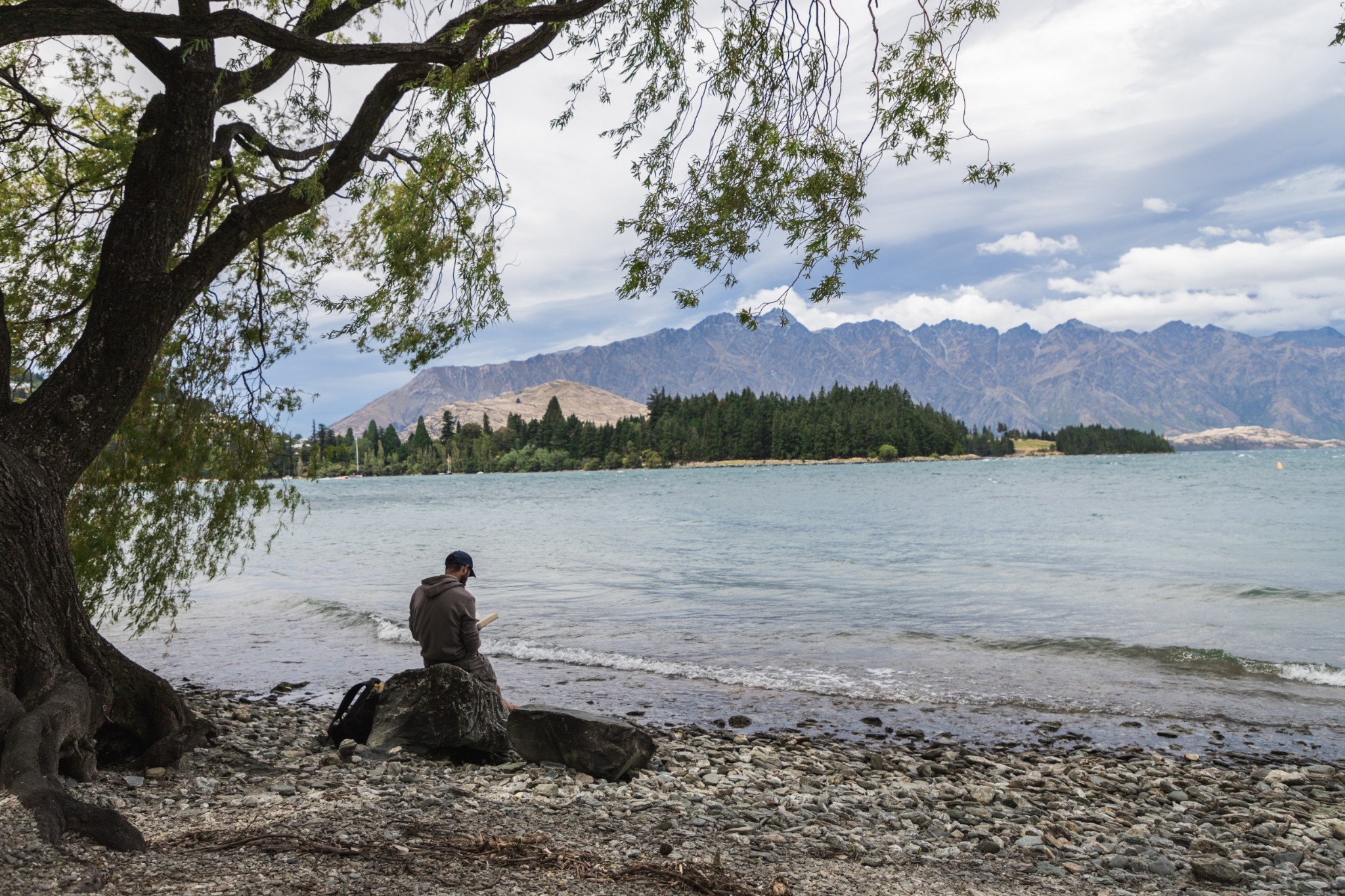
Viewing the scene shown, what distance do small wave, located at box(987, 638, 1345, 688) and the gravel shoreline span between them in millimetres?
4828

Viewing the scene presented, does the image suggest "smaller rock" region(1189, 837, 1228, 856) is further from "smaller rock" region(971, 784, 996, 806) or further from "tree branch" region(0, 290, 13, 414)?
"tree branch" region(0, 290, 13, 414)

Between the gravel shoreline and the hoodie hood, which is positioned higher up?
the hoodie hood

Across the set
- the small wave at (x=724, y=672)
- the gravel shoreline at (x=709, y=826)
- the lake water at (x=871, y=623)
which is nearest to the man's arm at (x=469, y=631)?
the gravel shoreline at (x=709, y=826)

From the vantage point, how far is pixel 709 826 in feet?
20.5

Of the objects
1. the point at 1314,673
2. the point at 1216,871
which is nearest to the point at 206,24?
the point at 1216,871

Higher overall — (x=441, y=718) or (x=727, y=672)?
(x=441, y=718)

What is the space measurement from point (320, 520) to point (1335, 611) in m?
63.7

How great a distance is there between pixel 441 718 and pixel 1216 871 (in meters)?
6.70

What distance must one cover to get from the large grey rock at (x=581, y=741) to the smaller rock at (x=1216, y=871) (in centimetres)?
463

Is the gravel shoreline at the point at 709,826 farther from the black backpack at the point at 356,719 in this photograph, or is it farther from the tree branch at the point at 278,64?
the tree branch at the point at 278,64

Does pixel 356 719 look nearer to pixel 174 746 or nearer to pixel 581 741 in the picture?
pixel 174 746

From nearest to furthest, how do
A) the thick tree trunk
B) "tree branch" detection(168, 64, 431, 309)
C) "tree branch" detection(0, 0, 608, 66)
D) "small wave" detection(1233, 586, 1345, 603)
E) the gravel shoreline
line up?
the gravel shoreline, the thick tree trunk, "tree branch" detection(0, 0, 608, 66), "tree branch" detection(168, 64, 431, 309), "small wave" detection(1233, 586, 1345, 603)

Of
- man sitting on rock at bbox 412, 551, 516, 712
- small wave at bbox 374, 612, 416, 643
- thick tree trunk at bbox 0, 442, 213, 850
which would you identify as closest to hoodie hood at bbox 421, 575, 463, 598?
man sitting on rock at bbox 412, 551, 516, 712

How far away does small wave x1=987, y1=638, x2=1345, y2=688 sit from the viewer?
12.9m
